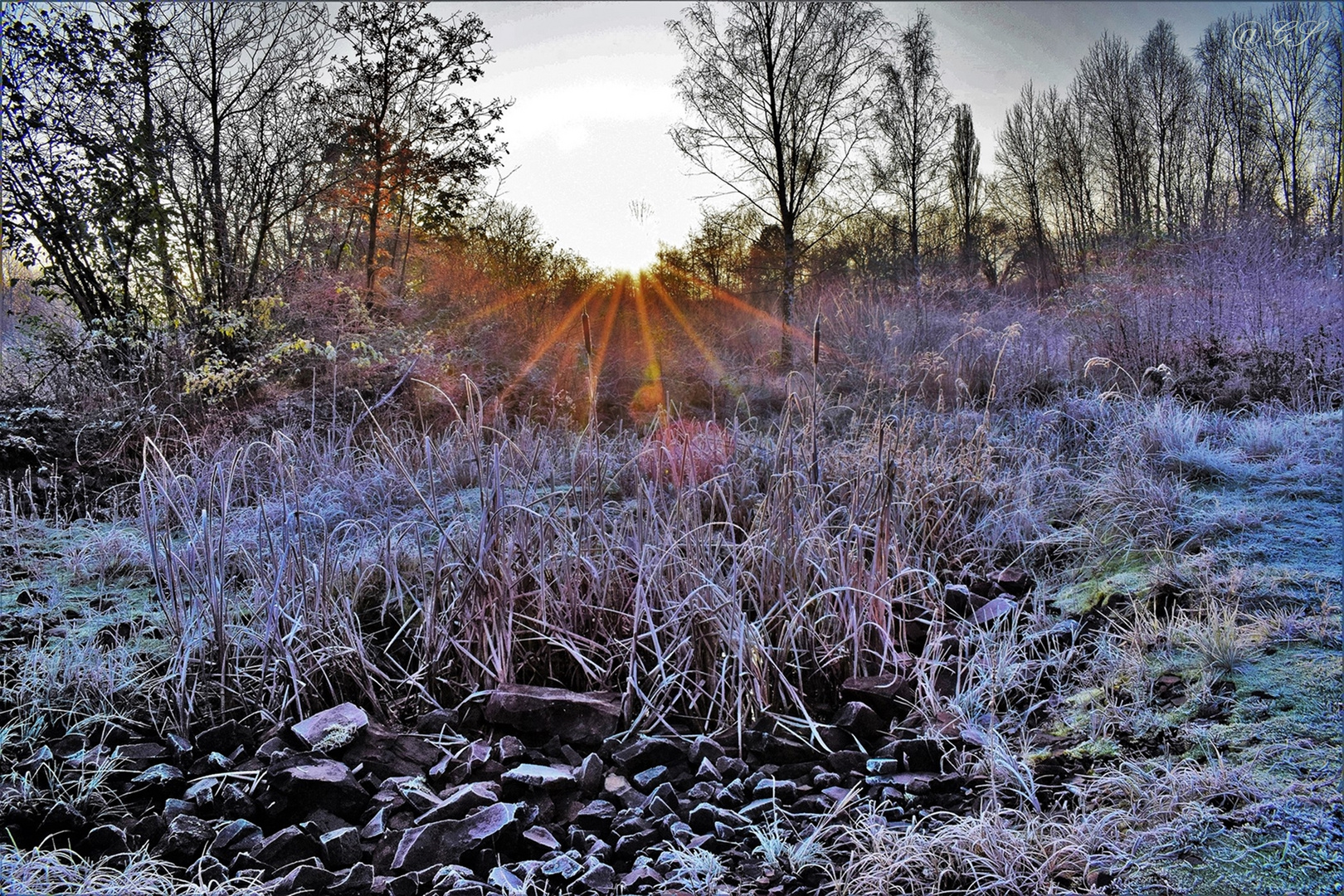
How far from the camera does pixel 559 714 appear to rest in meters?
1.93

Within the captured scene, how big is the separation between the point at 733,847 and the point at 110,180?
6198 mm

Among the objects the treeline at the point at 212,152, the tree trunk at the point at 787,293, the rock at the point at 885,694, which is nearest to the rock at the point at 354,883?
the rock at the point at 885,694

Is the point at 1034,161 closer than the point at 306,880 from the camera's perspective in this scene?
No

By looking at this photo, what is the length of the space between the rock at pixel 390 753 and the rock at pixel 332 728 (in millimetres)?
21

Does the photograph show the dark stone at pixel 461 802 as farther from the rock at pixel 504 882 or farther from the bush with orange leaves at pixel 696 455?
the bush with orange leaves at pixel 696 455

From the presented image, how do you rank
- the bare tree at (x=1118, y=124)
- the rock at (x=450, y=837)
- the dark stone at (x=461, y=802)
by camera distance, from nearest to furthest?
1. the rock at (x=450, y=837)
2. the dark stone at (x=461, y=802)
3. the bare tree at (x=1118, y=124)

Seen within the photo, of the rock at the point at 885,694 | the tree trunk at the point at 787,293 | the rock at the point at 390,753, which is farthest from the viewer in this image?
the tree trunk at the point at 787,293

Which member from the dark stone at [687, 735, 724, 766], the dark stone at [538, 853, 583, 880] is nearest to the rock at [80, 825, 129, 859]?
the dark stone at [538, 853, 583, 880]

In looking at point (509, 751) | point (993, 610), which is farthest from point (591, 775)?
point (993, 610)

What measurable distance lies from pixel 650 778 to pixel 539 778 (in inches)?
11.1

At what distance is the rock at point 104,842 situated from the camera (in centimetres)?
146

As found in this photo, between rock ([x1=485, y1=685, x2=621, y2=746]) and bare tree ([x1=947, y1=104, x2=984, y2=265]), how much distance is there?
60.0ft

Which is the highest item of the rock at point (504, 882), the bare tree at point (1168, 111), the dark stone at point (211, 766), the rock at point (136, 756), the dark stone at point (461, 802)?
the bare tree at point (1168, 111)

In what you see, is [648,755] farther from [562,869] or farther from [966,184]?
[966,184]
